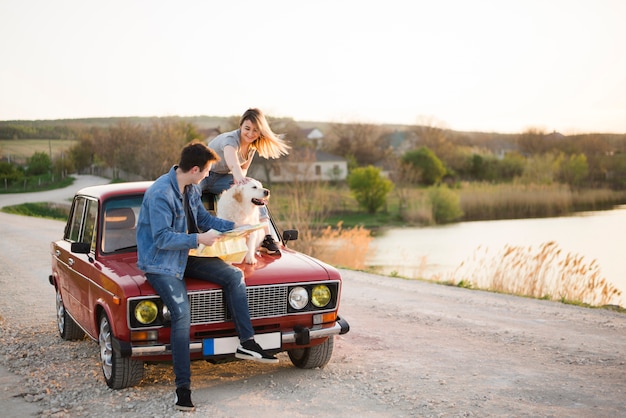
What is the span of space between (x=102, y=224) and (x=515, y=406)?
411 centimetres

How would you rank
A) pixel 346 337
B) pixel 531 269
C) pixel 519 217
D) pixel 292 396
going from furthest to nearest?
pixel 519 217
pixel 531 269
pixel 346 337
pixel 292 396

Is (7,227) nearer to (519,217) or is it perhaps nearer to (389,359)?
(389,359)

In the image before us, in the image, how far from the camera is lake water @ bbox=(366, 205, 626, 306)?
21922mm

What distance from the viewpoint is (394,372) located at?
21.2 ft

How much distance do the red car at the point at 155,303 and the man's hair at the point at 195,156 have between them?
0.97 metres

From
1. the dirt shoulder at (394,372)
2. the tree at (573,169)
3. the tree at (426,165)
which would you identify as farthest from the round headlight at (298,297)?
the tree at (426,165)

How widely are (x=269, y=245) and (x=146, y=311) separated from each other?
1.69 meters

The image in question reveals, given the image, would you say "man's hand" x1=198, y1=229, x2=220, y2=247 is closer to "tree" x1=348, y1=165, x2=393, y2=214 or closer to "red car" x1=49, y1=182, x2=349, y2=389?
"red car" x1=49, y1=182, x2=349, y2=389

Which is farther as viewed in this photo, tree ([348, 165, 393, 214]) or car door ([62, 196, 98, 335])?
tree ([348, 165, 393, 214])

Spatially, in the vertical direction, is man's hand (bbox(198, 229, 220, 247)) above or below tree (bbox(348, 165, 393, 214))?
above

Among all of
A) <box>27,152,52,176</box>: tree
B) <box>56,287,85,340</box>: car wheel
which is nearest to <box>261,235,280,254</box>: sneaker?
<box>56,287,85,340</box>: car wheel

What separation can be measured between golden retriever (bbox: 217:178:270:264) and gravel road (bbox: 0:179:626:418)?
1.40 meters

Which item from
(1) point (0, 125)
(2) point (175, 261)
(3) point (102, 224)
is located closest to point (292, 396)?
(2) point (175, 261)

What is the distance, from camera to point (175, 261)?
5277 millimetres
